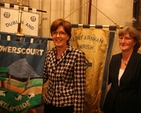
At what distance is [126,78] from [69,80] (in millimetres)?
455

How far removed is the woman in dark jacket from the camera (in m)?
1.54

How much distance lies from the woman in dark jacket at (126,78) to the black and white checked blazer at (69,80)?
A: 0.32 m

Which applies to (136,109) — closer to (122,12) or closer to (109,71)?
(109,71)

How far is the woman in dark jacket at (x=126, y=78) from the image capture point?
1543mm

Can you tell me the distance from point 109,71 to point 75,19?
109cm

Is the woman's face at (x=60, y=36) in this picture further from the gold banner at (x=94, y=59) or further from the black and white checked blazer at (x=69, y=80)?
the gold banner at (x=94, y=59)

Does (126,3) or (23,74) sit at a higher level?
(126,3)

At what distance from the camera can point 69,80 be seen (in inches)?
58.0

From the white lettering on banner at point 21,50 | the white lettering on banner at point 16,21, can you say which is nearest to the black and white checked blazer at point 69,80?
the white lettering on banner at point 21,50

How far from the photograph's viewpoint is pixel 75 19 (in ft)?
8.61

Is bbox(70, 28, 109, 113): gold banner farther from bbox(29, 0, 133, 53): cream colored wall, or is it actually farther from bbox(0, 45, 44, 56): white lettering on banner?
bbox(0, 45, 44, 56): white lettering on banner

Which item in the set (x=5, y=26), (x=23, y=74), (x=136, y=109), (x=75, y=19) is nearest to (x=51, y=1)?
(x=75, y=19)

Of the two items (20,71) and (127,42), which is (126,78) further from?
(20,71)

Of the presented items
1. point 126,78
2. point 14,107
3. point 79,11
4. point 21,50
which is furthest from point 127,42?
point 79,11
